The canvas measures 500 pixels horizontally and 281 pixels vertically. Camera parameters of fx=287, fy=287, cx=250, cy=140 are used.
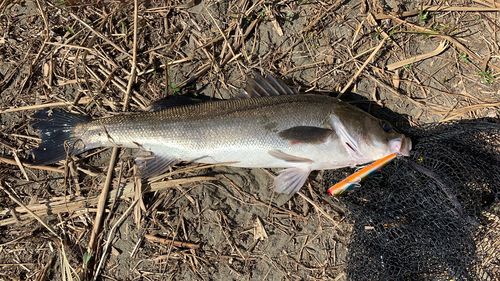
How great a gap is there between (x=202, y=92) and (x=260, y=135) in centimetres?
124

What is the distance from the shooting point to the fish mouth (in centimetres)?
339

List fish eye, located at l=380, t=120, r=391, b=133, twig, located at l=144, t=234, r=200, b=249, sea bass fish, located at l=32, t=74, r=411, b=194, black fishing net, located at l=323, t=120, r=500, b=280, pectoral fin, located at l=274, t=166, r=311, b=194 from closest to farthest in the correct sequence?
black fishing net, located at l=323, t=120, r=500, b=280 < sea bass fish, located at l=32, t=74, r=411, b=194 < fish eye, located at l=380, t=120, r=391, b=133 < pectoral fin, located at l=274, t=166, r=311, b=194 < twig, located at l=144, t=234, r=200, b=249

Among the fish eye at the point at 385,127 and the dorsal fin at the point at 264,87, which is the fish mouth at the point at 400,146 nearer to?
the fish eye at the point at 385,127

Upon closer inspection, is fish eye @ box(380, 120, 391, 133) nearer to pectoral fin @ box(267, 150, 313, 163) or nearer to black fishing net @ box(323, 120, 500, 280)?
black fishing net @ box(323, 120, 500, 280)

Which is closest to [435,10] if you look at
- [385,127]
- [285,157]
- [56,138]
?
[385,127]

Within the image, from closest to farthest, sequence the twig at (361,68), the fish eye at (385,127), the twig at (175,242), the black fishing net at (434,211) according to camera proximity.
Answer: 1. the black fishing net at (434,211)
2. the fish eye at (385,127)
3. the twig at (175,242)
4. the twig at (361,68)

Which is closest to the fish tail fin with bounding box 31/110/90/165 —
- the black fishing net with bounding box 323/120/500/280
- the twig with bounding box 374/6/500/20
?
the black fishing net with bounding box 323/120/500/280

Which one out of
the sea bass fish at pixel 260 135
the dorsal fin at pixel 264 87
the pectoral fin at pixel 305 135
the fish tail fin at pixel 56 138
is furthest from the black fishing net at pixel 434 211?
the fish tail fin at pixel 56 138

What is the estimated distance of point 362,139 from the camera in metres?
3.39

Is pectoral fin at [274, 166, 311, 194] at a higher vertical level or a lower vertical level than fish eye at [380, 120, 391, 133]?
lower

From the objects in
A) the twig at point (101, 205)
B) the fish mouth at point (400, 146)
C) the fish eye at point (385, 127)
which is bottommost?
the twig at point (101, 205)

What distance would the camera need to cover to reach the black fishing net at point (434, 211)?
324 cm

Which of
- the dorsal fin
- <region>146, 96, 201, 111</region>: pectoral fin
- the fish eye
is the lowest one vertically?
the fish eye

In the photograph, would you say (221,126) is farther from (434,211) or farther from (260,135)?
(434,211)
